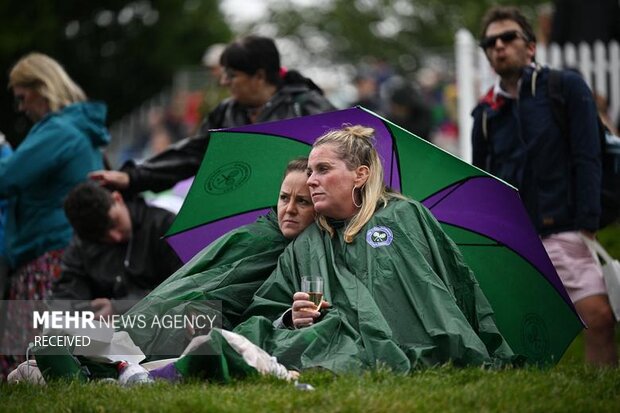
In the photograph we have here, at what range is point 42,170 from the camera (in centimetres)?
952

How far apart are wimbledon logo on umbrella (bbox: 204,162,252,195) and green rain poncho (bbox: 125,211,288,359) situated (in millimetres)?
453

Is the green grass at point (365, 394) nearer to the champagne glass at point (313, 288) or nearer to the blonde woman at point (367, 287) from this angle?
the blonde woman at point (367, 287)

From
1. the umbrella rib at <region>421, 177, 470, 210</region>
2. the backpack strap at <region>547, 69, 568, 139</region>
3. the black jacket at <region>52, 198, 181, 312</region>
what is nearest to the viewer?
the umbrella rib at <region>421, 177, 470, 210</region>

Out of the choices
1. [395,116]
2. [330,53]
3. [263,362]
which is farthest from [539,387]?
[330,53]

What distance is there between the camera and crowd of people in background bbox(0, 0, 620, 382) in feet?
23.7

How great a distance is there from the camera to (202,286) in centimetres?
723

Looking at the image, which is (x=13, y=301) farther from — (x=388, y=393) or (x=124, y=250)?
(x=388, y=393)

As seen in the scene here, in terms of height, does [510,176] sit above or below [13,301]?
above

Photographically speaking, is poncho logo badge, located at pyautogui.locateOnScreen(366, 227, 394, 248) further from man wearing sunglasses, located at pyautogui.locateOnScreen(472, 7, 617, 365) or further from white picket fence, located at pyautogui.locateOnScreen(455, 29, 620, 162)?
white picket fence, located at pyautogui.locateOnScreen(455, 29, 620, 162)

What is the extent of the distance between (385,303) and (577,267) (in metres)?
1.85

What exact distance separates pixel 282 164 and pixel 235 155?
1.02ft

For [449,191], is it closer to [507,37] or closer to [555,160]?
[555,160]

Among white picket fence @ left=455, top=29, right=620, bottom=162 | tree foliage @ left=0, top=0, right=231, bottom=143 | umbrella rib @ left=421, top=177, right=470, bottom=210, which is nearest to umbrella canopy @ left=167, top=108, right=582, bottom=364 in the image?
umbrella rib @ left=421, top=177, right=470, bottom=210

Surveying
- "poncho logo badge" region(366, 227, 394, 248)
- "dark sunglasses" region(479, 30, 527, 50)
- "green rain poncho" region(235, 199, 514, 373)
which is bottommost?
"green rain poncho" region(235, 199, 514, 373)
